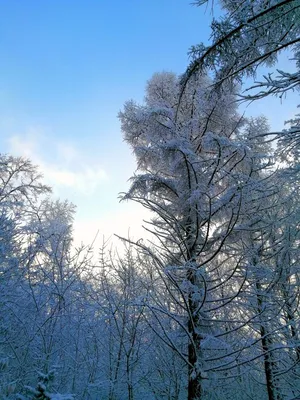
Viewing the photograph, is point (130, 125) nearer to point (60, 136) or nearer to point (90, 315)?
point (90, 315)

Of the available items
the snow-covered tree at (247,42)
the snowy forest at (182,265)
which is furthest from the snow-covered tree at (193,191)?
the snow-covered tree at (247,42)

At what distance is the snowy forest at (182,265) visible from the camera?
392cm

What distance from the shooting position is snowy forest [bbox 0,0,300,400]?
3920mm

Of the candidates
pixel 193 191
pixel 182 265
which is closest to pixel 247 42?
pixel 193 191

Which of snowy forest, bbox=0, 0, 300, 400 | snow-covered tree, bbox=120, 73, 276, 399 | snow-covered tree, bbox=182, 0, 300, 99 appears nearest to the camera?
snow-covered tree, bbox=182, 0, 300, 99

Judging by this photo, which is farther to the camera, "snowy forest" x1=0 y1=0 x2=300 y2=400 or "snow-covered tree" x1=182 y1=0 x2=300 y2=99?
"snowy forest" x1=0 y1=0 x2=300 y2=400

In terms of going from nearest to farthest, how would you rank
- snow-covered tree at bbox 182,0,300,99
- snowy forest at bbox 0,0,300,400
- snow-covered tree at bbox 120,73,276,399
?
snow-covered tree at bbox 182,0,300,99 < snowy forest at bbox 0,0,300,400 < snow-covered tree at bbox 120,73,276,399

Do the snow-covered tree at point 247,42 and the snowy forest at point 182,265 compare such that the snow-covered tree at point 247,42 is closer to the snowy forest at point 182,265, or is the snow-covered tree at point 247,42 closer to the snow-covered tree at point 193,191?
the snowy forest at point 182,265

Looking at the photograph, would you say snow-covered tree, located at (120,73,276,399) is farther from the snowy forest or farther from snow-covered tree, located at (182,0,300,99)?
snow-covered tree, located at (182,0,300,99)

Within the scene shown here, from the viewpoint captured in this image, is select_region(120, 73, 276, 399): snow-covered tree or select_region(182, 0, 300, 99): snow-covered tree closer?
select_region(182, 0, 300, 99): snow-covered tree

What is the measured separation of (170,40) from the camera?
1034 cm

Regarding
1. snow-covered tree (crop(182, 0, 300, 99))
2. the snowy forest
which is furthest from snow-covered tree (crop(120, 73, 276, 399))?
snow-covered tree (crop(182, 0, 300, 99))

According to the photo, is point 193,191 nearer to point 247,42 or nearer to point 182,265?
point 182,265

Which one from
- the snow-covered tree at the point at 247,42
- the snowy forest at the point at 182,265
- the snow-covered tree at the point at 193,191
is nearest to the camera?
the snow-covered tree at the point at 247,42
